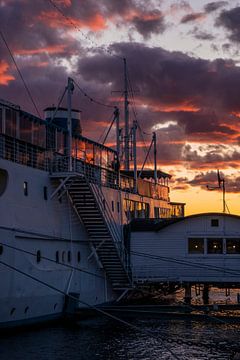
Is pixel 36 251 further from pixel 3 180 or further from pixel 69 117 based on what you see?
pixel 69 117

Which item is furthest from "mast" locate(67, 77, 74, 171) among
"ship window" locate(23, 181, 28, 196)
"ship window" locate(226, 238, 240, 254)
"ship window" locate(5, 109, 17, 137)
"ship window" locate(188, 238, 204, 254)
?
"ship window" locate(226, 238, 240, 254)

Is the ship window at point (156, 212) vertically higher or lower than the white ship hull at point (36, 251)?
higher

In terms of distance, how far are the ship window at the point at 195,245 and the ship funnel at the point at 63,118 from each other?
11622mm

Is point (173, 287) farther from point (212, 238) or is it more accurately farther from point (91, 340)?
point (91, 340)

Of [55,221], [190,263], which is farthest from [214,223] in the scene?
[55,221]

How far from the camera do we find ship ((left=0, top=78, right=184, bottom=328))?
36.3 metres

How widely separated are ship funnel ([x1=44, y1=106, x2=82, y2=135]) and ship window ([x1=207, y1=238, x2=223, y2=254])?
12672 mm

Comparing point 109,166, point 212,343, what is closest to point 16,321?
point 212,343

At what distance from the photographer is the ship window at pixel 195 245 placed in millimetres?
48875

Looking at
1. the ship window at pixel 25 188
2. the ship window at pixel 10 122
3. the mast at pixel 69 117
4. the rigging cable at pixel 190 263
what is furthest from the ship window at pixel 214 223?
the ship window at pixel 10 122

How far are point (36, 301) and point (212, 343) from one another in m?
9.81

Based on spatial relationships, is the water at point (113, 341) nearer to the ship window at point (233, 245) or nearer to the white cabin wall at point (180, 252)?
the white cabin wall at point (180, 252)

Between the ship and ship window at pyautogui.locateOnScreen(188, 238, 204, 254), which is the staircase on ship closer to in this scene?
the ship

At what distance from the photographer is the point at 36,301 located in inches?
1489
